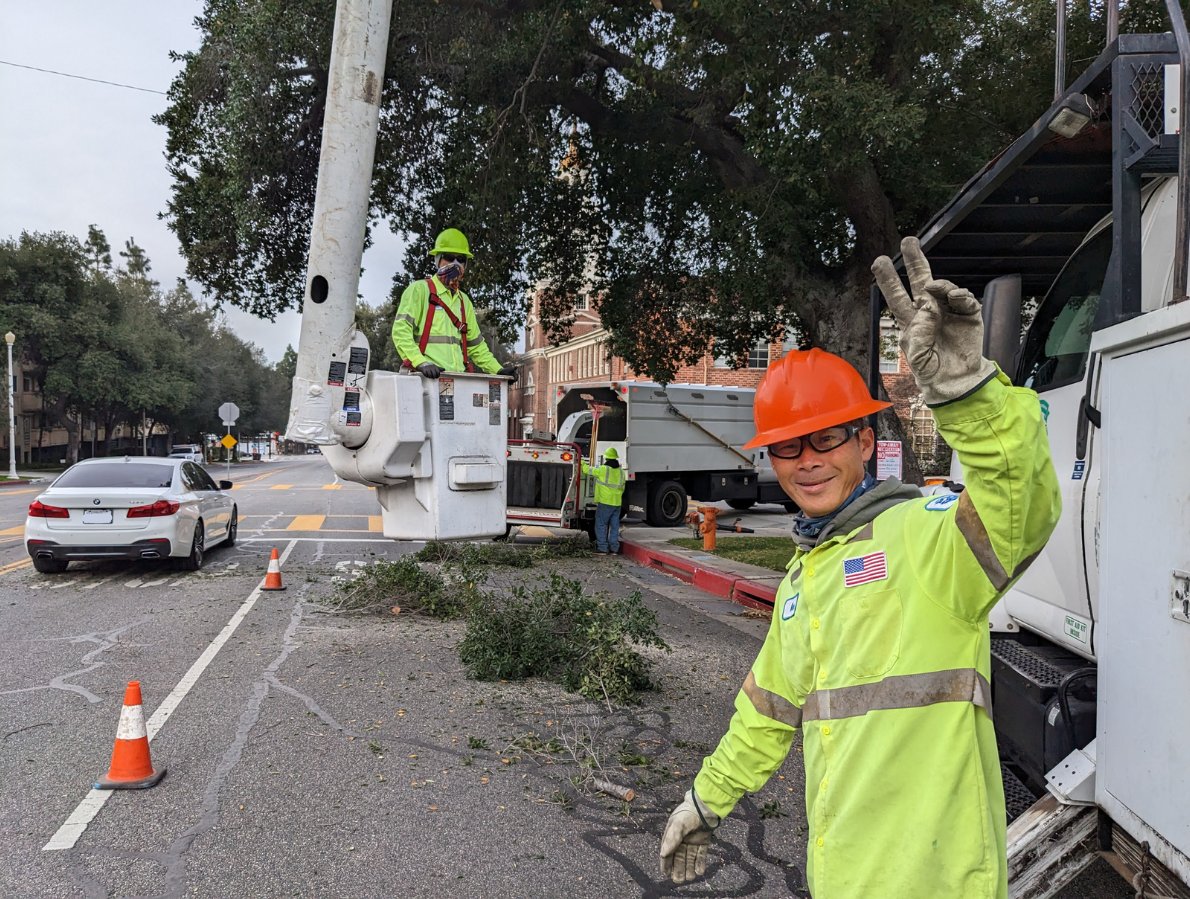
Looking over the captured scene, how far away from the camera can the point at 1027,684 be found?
9.29 feet

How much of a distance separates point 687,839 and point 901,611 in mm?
887

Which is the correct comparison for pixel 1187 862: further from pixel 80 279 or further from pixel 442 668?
pixel 80 279

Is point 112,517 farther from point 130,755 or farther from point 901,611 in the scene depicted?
point 901,611

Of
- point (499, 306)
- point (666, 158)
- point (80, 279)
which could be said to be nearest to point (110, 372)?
point (80, 279)

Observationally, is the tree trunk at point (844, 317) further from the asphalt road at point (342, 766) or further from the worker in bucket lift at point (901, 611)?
the worker in bucket lift at point (901, 611)

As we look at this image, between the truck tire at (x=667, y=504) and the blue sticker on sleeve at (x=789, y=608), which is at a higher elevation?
the blue sticker on sleeve at (x=789, y=608)

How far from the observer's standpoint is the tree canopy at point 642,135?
882 cm

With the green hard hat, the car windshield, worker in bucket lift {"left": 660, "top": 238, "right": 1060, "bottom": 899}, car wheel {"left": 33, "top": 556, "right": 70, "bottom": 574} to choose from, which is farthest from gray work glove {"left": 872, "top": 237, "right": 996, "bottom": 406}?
car wheel {"left": 33, "top": 556, "right": 70, "bottom": 574}

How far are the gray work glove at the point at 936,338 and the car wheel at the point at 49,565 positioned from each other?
38.1 feet

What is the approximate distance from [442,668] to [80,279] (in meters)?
48.2

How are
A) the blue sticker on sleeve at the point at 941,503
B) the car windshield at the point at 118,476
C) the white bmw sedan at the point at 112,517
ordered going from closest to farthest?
the blue sticker on sleeve at the point at 941,503, the white bmw sedan at the point at 112,517, the car windshield at the point at 118,476

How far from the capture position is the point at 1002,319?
102 inches

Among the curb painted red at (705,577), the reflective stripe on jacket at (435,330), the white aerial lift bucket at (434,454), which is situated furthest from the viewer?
the curb painted red at (705,577)

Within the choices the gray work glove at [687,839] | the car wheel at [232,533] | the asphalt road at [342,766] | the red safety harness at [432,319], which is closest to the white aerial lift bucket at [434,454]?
the red safety harness at [432,319]
